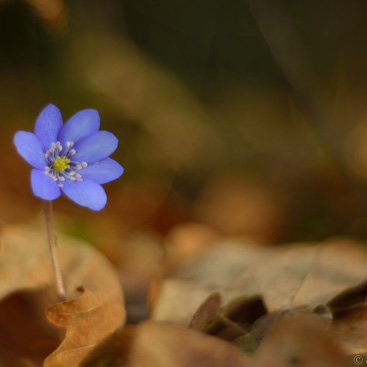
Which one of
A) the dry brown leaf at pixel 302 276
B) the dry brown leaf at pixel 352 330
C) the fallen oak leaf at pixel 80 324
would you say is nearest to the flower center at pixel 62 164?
the fallen oak leaf at pixel 80 324

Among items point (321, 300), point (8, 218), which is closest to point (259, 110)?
point (8, 218)

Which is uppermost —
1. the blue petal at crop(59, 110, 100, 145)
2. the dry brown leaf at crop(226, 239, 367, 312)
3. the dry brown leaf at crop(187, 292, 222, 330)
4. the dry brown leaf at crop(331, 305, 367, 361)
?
the blue petal at crop(59, 110, 100, 145)

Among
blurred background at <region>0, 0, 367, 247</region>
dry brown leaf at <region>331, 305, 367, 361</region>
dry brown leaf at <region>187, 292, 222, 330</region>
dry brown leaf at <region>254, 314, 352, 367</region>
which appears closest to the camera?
dry brown leaf at <region>254, 314, 352, 367</region>

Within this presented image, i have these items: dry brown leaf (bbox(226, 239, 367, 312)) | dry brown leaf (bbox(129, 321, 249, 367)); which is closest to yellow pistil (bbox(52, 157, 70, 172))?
dry brown leaf (bbox(129, 321, 249, 367))

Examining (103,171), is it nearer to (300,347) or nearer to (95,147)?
(95,147)

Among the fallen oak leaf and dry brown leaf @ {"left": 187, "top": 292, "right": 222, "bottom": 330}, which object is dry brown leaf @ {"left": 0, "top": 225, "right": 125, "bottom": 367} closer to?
the fallen oak leaf

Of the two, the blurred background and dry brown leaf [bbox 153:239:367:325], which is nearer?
dry brown leaf [bbox 153:239:367:325]

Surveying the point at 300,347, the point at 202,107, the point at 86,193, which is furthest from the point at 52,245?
the point at 202,107
